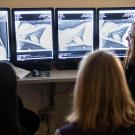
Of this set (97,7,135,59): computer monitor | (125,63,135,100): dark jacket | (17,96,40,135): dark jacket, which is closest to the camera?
(125,63,135,100): dark jacket

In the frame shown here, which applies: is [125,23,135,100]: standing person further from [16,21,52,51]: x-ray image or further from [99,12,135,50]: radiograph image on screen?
[16,21,52,51]: x-ray image

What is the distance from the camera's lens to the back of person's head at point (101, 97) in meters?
1.61

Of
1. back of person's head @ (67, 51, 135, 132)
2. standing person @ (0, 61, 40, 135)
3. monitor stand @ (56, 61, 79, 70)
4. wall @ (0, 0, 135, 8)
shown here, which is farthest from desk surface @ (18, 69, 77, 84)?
back of person's head @ (67, 51, 135, 132)

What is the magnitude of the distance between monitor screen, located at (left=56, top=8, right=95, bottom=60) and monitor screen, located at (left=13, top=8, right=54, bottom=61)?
0.09 meters

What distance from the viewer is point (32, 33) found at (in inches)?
127

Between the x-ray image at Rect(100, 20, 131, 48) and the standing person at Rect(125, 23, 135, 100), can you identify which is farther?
the x-ray image at Rect(100, 20, 131, 48)

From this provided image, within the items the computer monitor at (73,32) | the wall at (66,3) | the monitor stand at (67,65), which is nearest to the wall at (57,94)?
the wall at (66,3)

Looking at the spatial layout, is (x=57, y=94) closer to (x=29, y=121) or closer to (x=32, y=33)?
(x=32, y=33)

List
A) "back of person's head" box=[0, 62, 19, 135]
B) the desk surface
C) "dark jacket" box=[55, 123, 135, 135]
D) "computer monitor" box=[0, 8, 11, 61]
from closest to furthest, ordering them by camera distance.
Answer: "dark jacket" box=[55, 123, 135, 135]
"back of person's head" box=[0, 62, 19, 135]
the desk surface
"computer monitor" box=[0, 8, 11, 61]

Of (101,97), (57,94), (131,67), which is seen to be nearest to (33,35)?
(57,94)

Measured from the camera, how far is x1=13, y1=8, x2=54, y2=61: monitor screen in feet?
10.5

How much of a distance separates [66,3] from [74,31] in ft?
1.02

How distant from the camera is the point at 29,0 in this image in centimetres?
336

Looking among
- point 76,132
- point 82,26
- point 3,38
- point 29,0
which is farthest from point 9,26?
point 76,132
